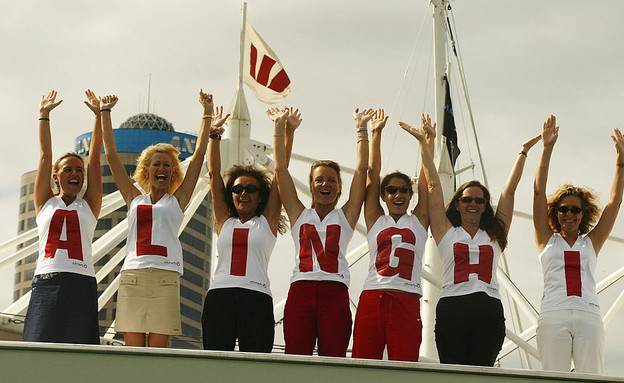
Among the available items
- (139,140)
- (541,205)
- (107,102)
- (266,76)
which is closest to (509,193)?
(541,205)

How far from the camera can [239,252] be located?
24.7 ft

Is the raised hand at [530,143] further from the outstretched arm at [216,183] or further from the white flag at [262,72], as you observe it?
the white flag at [262,72]

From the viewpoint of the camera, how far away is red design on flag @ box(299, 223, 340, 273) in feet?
24.4

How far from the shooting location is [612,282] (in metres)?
17.0

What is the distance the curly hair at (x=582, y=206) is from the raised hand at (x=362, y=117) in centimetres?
158

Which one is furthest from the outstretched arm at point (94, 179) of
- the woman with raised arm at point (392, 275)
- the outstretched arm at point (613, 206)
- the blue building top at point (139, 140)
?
the blue building top at point (139, 140)

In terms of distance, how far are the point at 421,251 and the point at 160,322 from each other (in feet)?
6.53

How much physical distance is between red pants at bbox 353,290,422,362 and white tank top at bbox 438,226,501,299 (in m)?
0.34

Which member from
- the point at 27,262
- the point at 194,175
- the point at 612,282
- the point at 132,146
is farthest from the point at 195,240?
the point at 194,175

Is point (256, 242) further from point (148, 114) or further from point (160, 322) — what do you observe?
point (148, 114)

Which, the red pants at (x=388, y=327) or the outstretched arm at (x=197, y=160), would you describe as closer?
the red pants at (x=388, y=327)

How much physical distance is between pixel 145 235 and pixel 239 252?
730 millimetres

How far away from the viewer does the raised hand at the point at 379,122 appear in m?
8.21

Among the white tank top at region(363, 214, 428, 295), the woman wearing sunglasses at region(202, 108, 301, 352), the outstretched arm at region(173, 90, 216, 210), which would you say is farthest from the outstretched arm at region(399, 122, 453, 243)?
the outstretched arm at region(173, 90, 216, 210)
